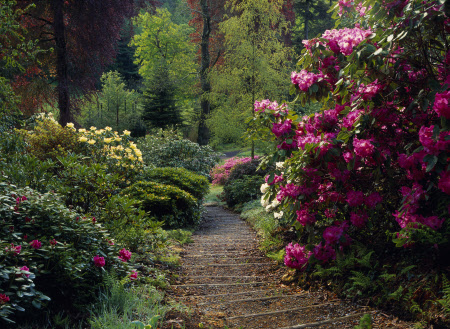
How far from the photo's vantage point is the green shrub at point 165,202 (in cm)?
715

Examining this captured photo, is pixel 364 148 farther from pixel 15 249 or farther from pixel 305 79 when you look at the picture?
pixel 15 249

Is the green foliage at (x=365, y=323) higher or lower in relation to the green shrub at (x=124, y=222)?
lower

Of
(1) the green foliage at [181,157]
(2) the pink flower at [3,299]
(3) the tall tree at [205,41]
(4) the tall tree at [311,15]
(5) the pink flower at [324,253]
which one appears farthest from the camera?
(4) the tall tree at [311,15]

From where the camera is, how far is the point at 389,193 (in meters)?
3.70

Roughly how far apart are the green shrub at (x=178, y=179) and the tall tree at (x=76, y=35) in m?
3.68

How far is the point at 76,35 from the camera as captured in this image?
35.1ft

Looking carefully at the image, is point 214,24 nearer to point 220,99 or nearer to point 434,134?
point 220,99

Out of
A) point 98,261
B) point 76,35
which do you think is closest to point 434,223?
point 98,261

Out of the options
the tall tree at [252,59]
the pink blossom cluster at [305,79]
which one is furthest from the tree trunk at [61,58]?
the pink blossom cluster at [305,79]

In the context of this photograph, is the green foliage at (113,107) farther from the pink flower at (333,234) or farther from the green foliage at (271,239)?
the pink flower at (333,234)

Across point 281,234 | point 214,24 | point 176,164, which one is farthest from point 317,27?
point 281,234

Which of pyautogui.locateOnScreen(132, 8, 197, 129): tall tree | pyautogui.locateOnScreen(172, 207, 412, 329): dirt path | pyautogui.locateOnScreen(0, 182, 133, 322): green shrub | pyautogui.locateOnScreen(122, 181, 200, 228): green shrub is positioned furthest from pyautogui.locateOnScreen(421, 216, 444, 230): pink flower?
pyautogui.locateOnScreen(132, 8, 197, 129): tall tree

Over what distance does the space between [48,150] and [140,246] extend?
12.3 ft

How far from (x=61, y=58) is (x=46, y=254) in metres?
8.87
